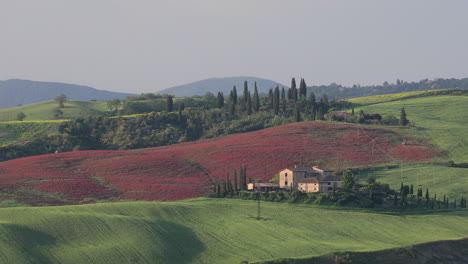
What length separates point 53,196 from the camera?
283ft

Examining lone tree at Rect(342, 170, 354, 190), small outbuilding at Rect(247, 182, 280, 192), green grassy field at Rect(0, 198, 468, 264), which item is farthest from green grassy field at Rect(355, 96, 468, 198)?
small outbuilding at Rect(247, 182, 280, 192)

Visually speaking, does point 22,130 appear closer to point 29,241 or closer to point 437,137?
point 437,137

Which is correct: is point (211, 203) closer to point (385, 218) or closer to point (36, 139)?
point (385, 218)

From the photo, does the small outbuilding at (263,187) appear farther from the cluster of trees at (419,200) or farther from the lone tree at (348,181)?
the cluster of trees at (419,200)

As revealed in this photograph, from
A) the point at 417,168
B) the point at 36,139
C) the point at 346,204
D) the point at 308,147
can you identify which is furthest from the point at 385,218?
the point at 36,139

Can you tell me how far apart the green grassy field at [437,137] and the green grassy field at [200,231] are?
13.1 m

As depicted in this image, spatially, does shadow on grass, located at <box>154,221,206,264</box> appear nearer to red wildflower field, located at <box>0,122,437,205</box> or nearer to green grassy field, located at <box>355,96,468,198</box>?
red wildflower field, located at <box>0,122,437,205</box>

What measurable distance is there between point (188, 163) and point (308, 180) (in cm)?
2624

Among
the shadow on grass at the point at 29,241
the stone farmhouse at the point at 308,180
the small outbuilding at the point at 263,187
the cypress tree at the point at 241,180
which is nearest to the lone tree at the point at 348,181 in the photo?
the stone farmhouse at the point at 308,180

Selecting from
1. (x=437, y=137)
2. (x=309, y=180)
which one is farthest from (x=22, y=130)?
(x=437, y=137)

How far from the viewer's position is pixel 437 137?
442 ft

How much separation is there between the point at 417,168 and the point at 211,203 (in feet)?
141

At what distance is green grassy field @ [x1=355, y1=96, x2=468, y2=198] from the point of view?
326 ft

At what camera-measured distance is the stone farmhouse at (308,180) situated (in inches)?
3639
